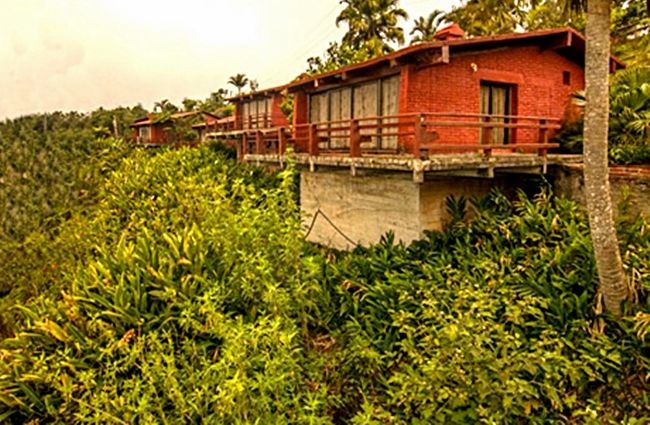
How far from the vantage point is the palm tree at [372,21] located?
1064 inches

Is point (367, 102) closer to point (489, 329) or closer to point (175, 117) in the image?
point (489, 329)

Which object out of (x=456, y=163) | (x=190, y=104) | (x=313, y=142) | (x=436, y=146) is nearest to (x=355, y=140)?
(x=313, y=142)

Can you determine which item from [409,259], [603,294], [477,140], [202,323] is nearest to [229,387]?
[202,323]

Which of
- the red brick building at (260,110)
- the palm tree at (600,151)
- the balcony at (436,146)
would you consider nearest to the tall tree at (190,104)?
the red brick building at (260,110)

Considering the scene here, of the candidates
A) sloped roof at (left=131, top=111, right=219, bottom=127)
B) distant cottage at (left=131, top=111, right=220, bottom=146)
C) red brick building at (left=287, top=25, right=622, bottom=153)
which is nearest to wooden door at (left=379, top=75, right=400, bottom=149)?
red brick building at (left=287, top=25, right=622, bottom=153)

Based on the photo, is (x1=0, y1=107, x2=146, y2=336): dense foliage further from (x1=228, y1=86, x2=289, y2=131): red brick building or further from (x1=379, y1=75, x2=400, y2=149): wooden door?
(x1=379, y1=75, x2=400, y2=149): wooden door

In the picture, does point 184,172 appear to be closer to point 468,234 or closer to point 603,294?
point 468,234

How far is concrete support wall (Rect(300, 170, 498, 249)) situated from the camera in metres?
9.89

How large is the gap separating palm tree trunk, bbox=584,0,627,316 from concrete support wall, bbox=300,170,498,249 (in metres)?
3.55

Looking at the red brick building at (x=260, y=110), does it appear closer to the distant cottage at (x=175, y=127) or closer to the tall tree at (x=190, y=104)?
the distant cottage at (x=175, y=127)

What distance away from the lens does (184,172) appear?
680 inches

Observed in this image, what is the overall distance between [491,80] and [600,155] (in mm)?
6237

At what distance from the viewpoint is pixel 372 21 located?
27344mm

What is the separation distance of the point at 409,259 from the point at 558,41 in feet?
26.7
